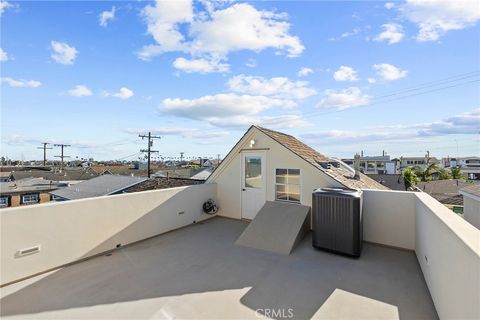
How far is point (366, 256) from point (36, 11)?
29.7ft

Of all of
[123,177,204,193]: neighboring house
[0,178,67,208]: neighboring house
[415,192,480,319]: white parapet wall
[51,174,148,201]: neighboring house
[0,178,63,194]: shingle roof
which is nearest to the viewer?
[415,192,480,319]: white parapet wall

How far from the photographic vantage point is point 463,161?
210 feet

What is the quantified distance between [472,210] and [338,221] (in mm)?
7896

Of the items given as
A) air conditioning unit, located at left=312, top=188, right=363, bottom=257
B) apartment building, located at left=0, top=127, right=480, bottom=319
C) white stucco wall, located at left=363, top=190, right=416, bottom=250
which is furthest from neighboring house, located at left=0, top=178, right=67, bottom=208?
white stucco wall, located at left=363, top=190, right=416, bottom=250

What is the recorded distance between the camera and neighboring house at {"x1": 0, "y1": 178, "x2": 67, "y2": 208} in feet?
58.5

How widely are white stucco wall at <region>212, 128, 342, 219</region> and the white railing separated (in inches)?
40.8

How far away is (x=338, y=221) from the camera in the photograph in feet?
13.1

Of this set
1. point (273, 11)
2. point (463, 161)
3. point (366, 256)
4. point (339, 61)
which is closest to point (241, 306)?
point (366, 256)

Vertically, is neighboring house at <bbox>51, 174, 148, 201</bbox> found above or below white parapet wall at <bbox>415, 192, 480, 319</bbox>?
below

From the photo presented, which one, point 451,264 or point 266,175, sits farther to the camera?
point 266,175

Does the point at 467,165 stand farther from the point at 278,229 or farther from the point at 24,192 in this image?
the point at 24,192

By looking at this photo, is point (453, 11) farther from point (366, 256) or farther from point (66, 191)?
point (66, 191)

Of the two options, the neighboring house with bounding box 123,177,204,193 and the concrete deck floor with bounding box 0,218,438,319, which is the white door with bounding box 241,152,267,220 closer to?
the concrete deck floor with bounding box 0,218,438,319

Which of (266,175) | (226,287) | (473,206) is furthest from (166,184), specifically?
(473,206)
